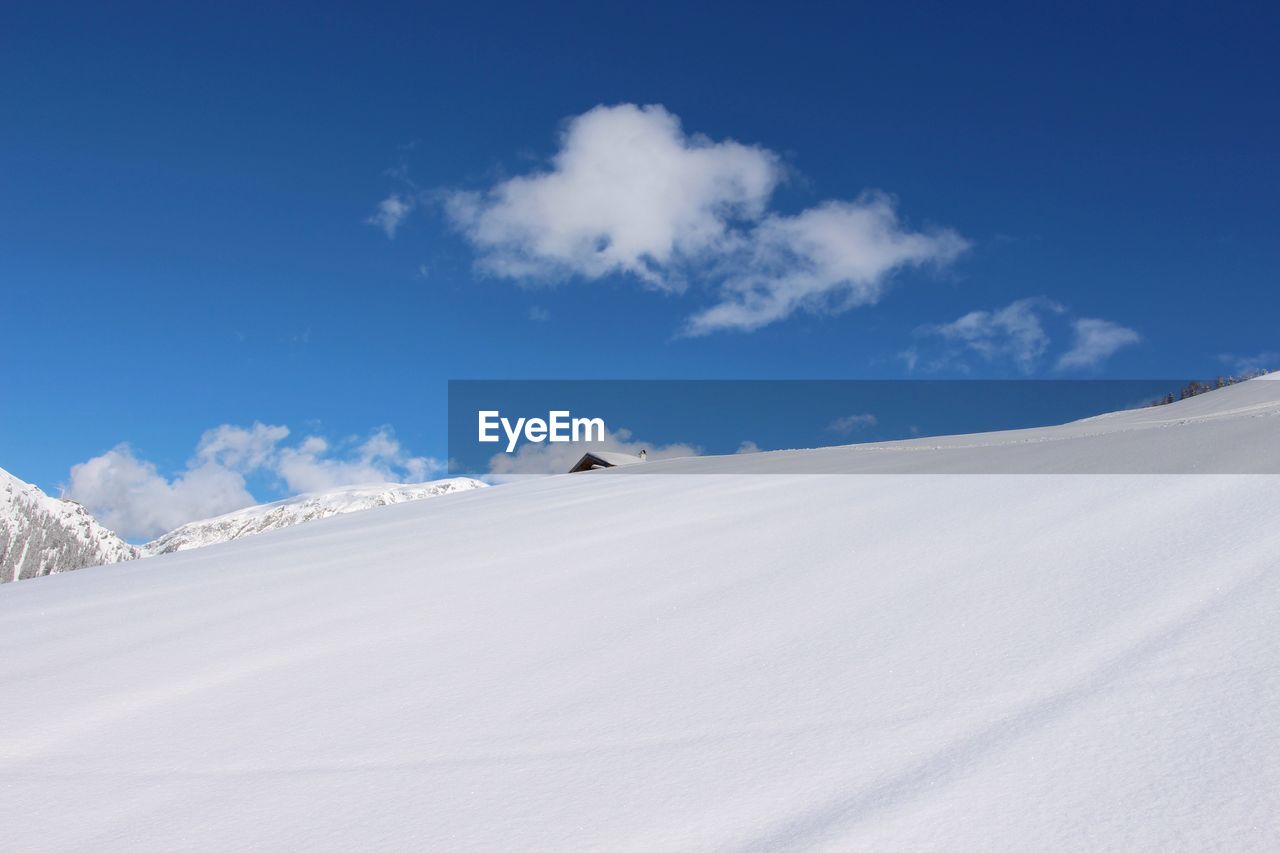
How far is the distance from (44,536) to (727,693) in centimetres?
11706

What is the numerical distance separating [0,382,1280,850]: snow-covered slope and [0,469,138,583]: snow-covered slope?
285 ft

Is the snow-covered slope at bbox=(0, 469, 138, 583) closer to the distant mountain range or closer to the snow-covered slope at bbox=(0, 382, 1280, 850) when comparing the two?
the distant mountain range

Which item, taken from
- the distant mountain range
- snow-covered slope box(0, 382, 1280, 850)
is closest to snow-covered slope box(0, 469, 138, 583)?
the distant mountain range

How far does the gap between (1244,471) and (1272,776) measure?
2774 mm

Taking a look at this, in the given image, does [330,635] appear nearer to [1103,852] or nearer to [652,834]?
[652,834]

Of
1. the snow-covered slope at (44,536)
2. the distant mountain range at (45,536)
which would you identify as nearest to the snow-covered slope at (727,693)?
the distant mountain range at (45,536)

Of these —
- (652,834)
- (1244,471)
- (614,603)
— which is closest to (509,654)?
(614,603)

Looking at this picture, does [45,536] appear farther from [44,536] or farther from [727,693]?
[727,693]

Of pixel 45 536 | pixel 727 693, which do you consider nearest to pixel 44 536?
pixel 45 536

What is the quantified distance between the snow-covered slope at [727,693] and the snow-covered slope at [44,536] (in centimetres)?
8691

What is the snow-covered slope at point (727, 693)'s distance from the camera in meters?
1.67

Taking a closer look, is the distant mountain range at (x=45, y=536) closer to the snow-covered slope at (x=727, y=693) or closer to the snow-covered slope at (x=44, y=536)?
the snow-covered slope at (x=44, y=536)

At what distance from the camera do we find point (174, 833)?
1967 millimetres

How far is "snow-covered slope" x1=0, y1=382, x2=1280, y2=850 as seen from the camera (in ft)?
5.49
